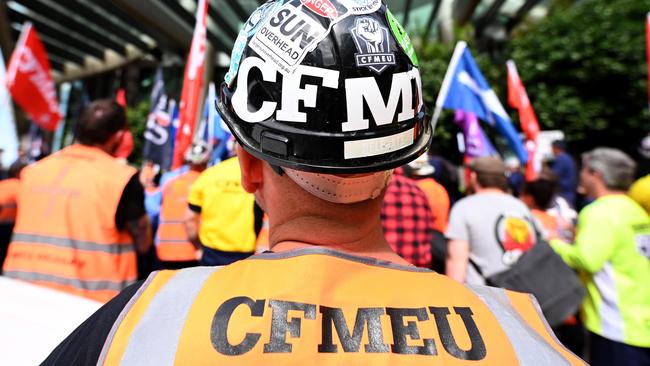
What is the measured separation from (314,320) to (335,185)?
301mm

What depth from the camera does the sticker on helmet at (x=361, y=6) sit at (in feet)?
3.59

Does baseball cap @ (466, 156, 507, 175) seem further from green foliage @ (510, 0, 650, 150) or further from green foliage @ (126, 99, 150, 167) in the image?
green foliage @ (126, 99, 150, 167)

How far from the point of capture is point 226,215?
4020 millimetres

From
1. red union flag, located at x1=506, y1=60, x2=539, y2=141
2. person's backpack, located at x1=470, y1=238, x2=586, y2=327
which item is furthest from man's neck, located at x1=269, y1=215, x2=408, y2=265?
red union flag, located at x1=506, y1=60, x2=539, y2=141

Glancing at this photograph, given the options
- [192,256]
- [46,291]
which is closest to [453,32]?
[192,256]

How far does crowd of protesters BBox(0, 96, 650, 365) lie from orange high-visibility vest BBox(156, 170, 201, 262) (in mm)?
198

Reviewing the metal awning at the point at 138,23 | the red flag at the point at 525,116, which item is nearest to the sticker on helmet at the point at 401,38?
the red flag at the point at 525,116

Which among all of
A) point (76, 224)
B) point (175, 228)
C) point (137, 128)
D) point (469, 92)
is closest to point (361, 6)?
point (76, 224)

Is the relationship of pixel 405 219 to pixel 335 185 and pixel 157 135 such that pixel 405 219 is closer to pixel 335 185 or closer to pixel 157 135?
pixel 335 185

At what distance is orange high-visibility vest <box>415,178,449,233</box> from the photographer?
4668mm

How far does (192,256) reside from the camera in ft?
16.7

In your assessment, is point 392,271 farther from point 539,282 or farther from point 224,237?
point 224,237

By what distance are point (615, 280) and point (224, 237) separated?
8.81ft

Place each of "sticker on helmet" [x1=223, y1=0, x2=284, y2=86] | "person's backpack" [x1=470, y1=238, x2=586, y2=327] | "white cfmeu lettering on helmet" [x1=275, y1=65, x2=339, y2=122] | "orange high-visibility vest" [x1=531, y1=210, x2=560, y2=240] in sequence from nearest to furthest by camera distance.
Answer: "white cfmeu lettering on helmet" [x1=275, y1=65, x2=339, y2=122] → "sticker on helmet" [x1=223, y1=0, x2=284, y2=86] → "person's backpack" [x1=470, y1=238, x2=586, y2=327] → "orange high-visibility vest" [x1=531, y1=210, x2=560, y2=240]
